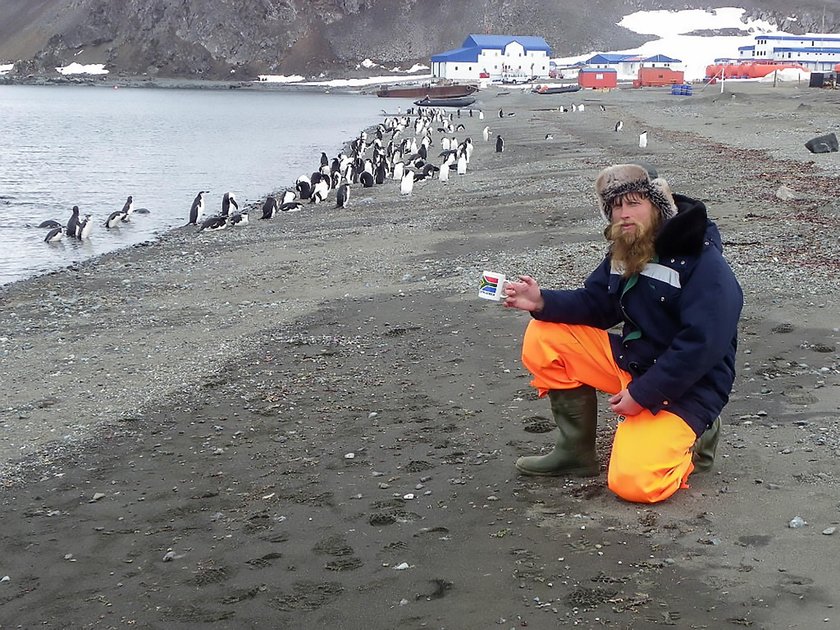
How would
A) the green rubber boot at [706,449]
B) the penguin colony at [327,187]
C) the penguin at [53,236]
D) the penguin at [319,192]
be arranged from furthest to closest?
1. the penguin at [319,192]
2. the penguin colony at [327,187]
3. the penguin at [53,236]
4. the green rubber boot at [706,449]

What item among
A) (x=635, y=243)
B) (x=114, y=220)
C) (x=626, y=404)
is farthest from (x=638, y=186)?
(x=114, y=220)

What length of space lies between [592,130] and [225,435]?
32.7 m

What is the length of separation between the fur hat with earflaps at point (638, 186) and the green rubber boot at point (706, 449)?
1.11m

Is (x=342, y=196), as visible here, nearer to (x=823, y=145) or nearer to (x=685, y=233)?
(x=823, y=145)

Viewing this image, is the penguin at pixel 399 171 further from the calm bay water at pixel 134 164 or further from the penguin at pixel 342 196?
the penguin at pixel 342 196

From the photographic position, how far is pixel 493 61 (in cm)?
11719

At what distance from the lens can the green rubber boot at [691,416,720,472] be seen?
4562 mm

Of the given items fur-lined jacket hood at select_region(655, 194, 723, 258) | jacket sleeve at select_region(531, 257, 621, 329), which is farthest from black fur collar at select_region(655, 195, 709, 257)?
jacket sleeve at select_region(531, 257, 621, 329)

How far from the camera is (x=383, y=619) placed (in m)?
3.59

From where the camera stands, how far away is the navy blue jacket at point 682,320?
4.11 m

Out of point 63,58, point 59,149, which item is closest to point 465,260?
point 59,149

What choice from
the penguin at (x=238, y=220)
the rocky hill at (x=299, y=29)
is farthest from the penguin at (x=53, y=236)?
the rocky hill at (x=299, y=29)

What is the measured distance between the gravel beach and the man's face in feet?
4.19

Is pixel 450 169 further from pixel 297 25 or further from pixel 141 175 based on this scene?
pixel 297 25
